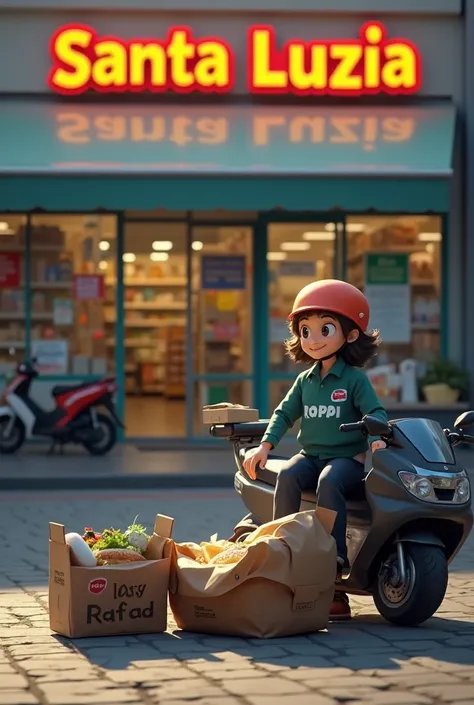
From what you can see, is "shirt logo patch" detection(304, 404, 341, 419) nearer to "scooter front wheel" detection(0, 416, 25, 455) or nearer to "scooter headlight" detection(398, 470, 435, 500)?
"scooter headlight" detection(398, 470, 435, 500)

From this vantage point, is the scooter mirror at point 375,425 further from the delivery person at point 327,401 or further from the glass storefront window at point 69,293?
the glass storefront window at point 69,293

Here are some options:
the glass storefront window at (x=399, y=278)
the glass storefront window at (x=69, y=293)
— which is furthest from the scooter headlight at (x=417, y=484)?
the glass storefront window at (x=69, y=293)

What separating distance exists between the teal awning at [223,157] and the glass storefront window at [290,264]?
1.40 meters

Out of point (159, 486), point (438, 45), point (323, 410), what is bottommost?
point (159, 486)

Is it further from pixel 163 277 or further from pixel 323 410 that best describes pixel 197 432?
pixel 323 410

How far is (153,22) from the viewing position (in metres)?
17.9

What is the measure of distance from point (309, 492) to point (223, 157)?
10.3 meters

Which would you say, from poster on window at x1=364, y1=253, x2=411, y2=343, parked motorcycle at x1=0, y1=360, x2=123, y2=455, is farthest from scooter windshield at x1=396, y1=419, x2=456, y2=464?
poster on window at x1=364, y1=253, x2=411, y2=343

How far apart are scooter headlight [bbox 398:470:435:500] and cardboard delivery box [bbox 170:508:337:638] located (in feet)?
1.30

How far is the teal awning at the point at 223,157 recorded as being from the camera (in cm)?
1611

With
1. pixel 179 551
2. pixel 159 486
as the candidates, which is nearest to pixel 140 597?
pixel 179 551

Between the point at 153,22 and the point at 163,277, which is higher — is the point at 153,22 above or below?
above

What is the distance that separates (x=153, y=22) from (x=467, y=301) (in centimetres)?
524

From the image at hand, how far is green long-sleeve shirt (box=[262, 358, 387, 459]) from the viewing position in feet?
22.1
